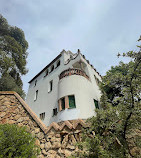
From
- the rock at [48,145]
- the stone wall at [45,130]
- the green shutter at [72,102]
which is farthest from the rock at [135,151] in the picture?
the green shutter at [72,102]

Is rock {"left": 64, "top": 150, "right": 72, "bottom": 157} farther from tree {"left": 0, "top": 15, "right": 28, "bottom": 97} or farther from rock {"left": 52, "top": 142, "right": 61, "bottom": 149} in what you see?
tree {"left": 0, "top": 15, "right": 28, "bottom": 97}

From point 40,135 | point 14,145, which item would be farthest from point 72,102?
point 14,145

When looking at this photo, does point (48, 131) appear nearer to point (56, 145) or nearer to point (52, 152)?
point (56, 145)

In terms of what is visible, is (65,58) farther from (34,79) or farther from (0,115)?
(0,115)

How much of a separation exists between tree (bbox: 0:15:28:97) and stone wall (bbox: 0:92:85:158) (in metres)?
8.32

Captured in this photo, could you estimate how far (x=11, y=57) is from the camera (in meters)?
14.1

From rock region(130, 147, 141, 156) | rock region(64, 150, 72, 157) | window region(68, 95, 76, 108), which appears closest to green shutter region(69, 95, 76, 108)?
window region(68, 95, 76, 108)

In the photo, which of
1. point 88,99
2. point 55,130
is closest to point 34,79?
point 88,99

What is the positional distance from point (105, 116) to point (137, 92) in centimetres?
166

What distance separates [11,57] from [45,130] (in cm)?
1426

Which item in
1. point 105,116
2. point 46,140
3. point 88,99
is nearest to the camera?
point 105,116

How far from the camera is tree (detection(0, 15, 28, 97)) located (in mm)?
11908

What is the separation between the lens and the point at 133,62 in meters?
3.68

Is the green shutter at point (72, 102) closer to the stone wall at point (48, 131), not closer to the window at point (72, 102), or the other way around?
the window at point (72, 102)
